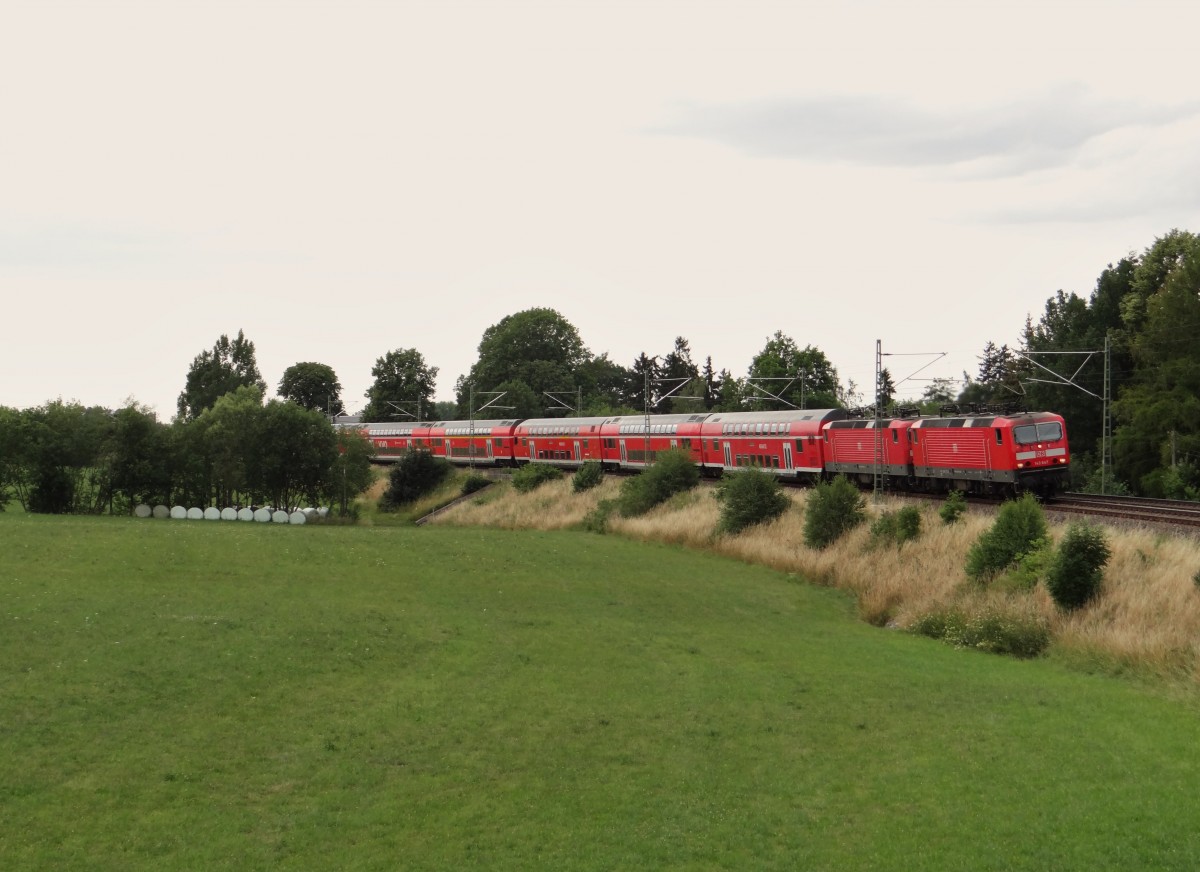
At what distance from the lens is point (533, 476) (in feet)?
267

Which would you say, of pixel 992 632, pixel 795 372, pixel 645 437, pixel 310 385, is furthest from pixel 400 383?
pixel 992 632

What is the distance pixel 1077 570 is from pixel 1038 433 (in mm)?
17688

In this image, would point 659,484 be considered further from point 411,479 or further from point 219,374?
point 219,374

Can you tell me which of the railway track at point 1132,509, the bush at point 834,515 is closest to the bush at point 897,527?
the bush at point 834,515

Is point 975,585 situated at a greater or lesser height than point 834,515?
lesser

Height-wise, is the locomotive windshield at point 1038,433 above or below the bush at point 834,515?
above

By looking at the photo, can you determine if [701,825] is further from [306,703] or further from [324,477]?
[324,477]

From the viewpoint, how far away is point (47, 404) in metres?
67.0

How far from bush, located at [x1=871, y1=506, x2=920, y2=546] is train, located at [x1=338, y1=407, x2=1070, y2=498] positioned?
3.47m

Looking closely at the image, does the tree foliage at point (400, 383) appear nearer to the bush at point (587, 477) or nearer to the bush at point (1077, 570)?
the bush at point (587, 477)

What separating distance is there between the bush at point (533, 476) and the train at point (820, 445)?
3262 mm

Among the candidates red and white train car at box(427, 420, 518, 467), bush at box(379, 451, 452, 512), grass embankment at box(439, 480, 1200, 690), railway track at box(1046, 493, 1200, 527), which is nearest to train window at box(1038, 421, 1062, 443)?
railway track at box(1046, 493, 1200, 527)

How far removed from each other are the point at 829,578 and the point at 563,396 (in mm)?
99345

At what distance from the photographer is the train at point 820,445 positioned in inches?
1922
